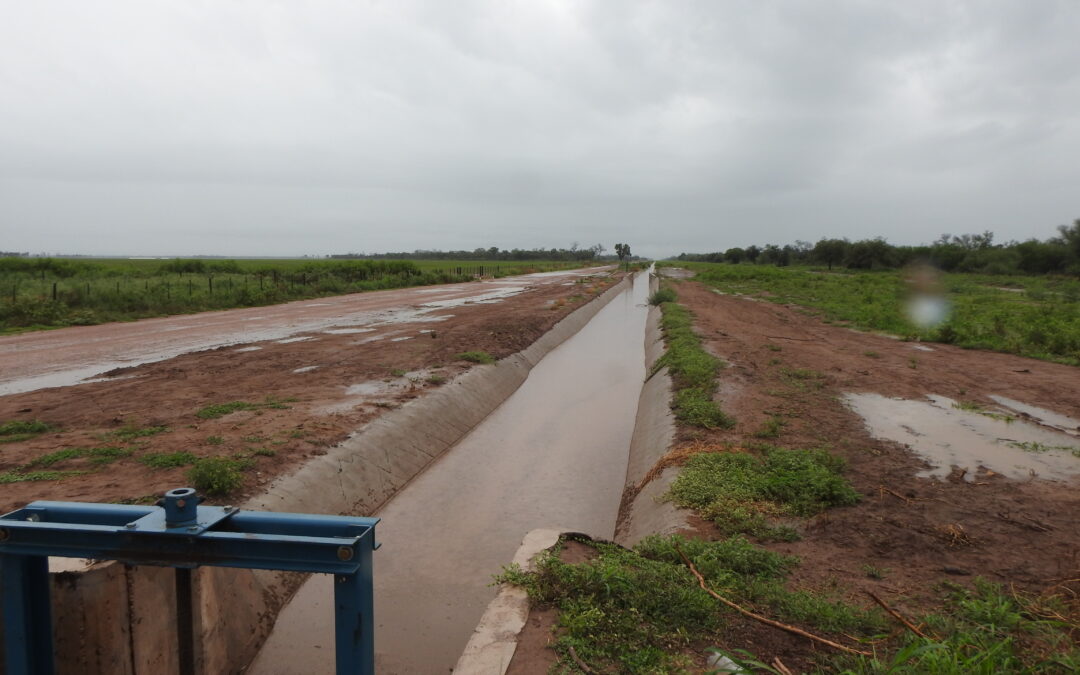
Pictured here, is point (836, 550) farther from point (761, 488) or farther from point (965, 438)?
point (965, 438)

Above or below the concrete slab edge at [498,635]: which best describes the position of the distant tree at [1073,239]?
above

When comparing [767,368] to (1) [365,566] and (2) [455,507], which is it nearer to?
(2) [455,507]

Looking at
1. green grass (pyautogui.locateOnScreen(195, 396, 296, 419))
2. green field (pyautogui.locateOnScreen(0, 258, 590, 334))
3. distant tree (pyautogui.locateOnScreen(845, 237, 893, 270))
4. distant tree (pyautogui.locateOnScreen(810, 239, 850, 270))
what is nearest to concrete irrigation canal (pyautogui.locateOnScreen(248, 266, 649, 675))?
green grass (pyautogui.locateOnScreen(195, 396, 296, 419))

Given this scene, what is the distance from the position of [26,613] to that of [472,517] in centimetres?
493

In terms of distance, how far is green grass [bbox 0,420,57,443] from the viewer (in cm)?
799

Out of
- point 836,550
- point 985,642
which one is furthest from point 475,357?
point 985,642

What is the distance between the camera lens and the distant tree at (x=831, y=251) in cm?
7388

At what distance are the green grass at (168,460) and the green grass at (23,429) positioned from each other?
236cm

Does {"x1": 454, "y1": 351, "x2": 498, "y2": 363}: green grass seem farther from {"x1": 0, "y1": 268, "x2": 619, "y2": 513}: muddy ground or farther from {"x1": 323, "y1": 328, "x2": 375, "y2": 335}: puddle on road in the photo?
{"x1": 323, "y1": 328, "x2": 375, "y2": 335}: puddle on road

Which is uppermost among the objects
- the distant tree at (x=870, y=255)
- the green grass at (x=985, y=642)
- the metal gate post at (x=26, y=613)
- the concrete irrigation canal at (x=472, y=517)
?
the distant tree at (x=870, y=255)

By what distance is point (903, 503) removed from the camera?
6.17m

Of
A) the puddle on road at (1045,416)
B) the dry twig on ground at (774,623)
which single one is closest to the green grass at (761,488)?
A: the dry twig on ground at (774,623)

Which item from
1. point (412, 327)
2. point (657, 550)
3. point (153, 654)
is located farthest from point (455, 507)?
point (412, 327)

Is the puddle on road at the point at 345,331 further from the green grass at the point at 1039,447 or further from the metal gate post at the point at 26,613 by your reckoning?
the green grass at the point at 1039,447
